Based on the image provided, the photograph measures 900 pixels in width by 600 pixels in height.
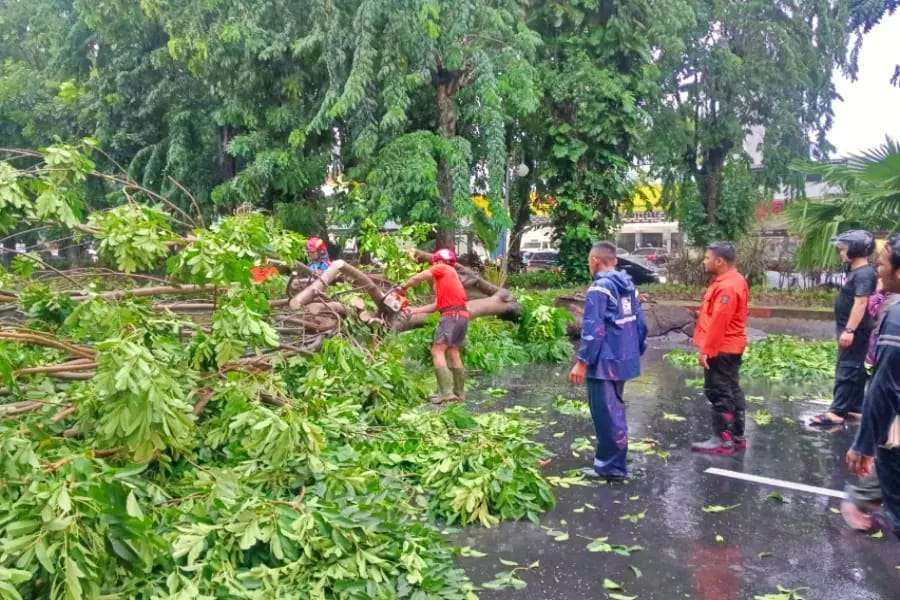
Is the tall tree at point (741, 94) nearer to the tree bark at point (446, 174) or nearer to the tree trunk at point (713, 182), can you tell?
the tree trunk at point (713, 182)

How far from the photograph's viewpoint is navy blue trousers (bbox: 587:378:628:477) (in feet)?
16.8

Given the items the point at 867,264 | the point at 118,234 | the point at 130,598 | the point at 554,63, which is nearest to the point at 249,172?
the point at 554,63

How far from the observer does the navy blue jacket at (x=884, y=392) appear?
3361 mm

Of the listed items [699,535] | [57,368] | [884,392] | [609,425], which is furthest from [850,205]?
[57,368]

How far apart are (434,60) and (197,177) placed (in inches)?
267

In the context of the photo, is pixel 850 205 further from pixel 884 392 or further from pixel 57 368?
pixel 57 368

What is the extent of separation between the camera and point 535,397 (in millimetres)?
8016

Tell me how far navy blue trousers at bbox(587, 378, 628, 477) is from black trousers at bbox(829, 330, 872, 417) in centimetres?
260

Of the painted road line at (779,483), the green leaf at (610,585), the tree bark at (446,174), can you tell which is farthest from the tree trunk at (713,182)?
the green leaf at (610,585)

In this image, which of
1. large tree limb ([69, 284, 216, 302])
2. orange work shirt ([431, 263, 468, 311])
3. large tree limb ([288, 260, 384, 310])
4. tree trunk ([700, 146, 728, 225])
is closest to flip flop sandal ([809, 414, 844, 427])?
orange work shirt ([431, 263, 468, 311])

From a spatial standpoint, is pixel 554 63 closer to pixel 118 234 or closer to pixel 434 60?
pixel 434 60

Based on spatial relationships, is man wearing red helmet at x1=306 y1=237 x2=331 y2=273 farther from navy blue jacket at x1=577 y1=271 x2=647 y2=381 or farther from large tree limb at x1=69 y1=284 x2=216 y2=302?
navy blue jacket at x1=577 y1=271 x2=647 y2=381

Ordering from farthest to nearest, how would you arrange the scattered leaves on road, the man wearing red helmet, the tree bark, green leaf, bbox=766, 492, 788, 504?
the tree bark, the man wearing red helmet, green leaf, bbox=766, 492, 788, 504, the scattered leaves on road

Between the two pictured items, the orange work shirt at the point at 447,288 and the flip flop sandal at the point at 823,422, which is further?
the orange work shirt at the point at 447,288
